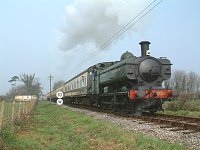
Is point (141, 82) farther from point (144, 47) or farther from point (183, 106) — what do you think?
point (183, 106)

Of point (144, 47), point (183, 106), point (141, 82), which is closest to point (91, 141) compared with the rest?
point (141, 82)

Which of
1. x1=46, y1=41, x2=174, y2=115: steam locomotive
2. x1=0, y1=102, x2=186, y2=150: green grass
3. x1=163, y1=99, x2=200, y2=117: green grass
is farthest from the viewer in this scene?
x1=163, y1=99, x2=200, y2=117: green grass

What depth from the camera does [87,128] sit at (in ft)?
43.5

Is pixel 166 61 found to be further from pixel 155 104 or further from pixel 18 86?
pixel 18 86

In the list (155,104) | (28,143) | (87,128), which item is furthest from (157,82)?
(28,143)

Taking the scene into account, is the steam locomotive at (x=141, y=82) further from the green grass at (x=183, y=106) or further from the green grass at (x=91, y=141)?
the green grass at (x=183, y=106)

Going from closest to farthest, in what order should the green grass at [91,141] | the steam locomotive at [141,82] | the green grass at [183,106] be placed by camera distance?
1. the green grass at [91,141]
2. the steam locomotive at [141,82]
3. the green grass at [183,106]

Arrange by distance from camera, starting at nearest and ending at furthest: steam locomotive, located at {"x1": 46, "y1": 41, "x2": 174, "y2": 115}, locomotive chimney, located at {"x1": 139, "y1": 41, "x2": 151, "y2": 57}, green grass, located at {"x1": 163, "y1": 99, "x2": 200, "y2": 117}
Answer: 1. steam locomotive, located at {"x1": 46, "y1": 41, "x2": 174, "y2": 115}
2. locomotive chimney, located at {"x1": 139, "y1": 41, "x2": 151, "y2": 57}
3. green grass, located at {"x1": 163, "y1": 99, "x2": 200, "y2": 117}

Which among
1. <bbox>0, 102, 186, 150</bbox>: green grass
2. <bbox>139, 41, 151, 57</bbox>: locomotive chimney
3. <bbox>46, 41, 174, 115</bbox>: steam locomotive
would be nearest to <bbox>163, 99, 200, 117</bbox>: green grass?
<bbox>46, 41, 174, 115</bbox>: steam locomotive

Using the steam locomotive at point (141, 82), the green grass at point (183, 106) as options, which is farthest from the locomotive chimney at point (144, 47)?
the green grass at point (183, 106)

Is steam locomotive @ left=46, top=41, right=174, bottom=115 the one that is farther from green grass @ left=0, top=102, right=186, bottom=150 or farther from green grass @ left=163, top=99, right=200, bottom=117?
green grass @ left=163, top=99, right=200, bottom=117

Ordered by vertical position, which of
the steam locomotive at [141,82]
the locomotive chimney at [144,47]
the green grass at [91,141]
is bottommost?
the green grass at [91,141]

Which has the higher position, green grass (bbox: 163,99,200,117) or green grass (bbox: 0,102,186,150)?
green grass (bbox: 163,99,200,117)

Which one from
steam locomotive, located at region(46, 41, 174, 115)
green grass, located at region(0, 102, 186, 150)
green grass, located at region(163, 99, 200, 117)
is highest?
steam locomotive, located at region(46, 41, 174, 115)
